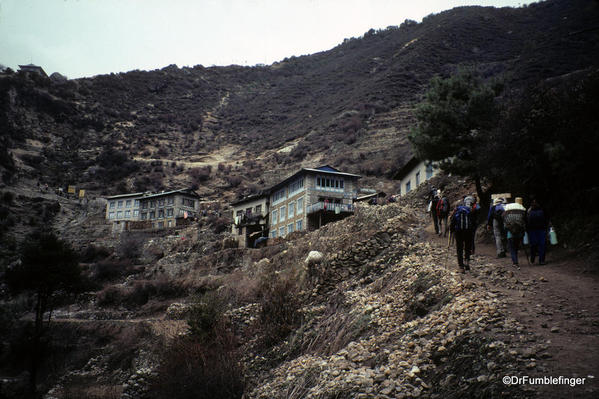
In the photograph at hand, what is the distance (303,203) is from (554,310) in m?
37.8

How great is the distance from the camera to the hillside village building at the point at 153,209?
2793 inches

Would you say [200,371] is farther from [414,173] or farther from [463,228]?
[414,173]

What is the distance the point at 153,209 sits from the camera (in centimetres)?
7500

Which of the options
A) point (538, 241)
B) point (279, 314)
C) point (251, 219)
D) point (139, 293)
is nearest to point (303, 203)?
point (251, 219)

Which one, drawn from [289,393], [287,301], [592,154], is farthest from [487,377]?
[287,301]

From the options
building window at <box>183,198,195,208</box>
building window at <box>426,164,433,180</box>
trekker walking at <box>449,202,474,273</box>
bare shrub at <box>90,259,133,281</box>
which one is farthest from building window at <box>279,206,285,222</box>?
trekker walking at <box>449,202,474,273</box>

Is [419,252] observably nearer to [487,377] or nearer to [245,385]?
[245,385]

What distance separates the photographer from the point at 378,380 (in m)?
8.30

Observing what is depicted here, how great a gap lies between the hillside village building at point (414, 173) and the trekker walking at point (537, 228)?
24.7m

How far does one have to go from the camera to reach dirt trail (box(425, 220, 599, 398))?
582 cm

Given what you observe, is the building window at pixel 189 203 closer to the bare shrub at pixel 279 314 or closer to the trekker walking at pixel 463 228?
the bare shrub at pixel 279 314

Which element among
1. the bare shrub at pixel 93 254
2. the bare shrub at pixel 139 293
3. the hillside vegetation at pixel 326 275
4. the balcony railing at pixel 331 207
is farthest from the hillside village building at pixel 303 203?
the bare shrub at pixel 93 254

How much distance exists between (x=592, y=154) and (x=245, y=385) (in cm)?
1380

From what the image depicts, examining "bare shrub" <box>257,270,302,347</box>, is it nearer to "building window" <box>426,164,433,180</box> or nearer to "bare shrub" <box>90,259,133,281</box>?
"building window" <box>426,164,433,180</box>
